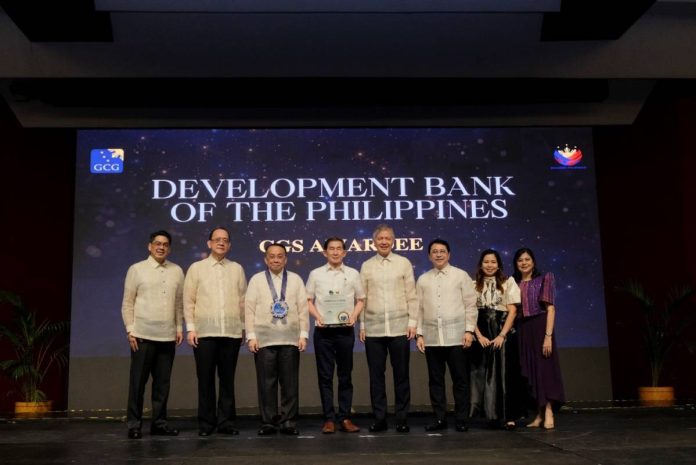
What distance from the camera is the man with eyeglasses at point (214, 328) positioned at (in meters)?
4.71

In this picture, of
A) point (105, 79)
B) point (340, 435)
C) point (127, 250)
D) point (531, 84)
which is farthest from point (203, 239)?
point (531, 84)

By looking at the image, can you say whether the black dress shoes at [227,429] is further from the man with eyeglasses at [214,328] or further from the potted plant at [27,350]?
the potted plant at [27,350]

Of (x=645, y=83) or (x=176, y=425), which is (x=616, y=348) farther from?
(x=176, y=425)

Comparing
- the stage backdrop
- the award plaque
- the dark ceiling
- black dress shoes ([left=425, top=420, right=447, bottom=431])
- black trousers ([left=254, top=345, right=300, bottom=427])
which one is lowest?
black dress shoes ([left=425, top=420, right=447, bottom=431])

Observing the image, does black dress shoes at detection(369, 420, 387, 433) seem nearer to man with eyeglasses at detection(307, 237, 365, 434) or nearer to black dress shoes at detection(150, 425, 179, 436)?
man with eyeglasses at detection(307, 237, 365, 434)

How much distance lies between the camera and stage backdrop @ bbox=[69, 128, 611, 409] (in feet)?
23.0

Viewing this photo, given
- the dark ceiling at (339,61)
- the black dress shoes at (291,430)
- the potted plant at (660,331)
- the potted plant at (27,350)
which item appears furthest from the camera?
the potted plant at (660,331)

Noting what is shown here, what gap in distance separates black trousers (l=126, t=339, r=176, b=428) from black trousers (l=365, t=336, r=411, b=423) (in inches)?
52.5

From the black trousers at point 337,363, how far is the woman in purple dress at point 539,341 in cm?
121

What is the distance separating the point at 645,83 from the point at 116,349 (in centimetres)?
603

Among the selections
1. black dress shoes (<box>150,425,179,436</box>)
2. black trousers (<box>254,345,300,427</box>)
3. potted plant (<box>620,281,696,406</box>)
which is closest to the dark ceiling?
Result: potted plant (<box>620,281,696,406</box>)

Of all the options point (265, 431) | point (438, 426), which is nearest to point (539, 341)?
point (438, 426)

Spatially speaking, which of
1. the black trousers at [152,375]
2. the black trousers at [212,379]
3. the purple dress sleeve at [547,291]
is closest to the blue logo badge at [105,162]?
the black trousers at [152,375]

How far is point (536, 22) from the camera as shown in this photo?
22.3 ft
